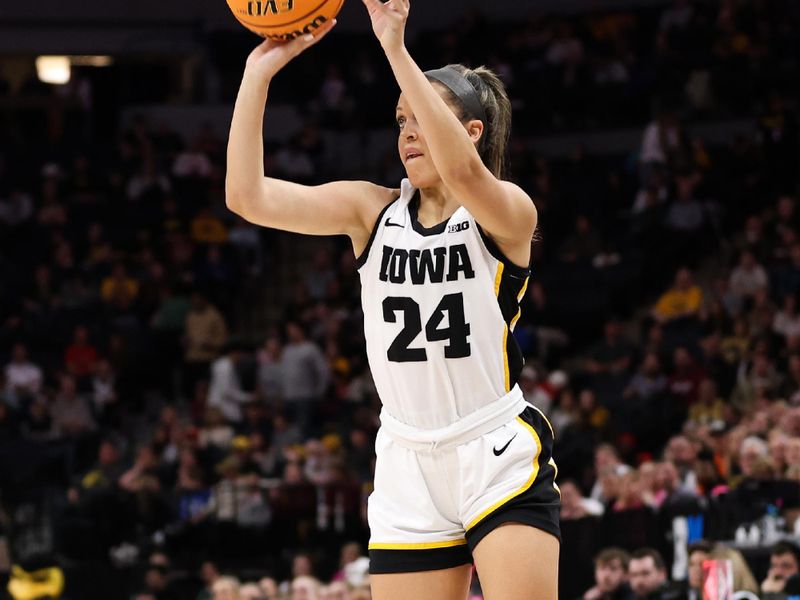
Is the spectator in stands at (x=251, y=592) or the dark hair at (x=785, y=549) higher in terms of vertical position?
the dark hair at (x=785, y=549)

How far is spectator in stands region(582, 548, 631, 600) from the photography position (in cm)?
912

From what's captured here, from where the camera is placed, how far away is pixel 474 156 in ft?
13.5

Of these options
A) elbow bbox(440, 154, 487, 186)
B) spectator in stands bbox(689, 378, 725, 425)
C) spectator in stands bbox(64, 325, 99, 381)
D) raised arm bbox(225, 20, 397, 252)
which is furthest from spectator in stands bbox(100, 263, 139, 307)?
elbow bbox(440, 154, 487, 186)

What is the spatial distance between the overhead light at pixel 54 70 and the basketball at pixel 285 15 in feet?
63.2

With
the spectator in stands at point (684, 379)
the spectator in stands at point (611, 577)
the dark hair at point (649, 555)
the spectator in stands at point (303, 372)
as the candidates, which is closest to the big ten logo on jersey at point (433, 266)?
the spectator in stands at point (611, 577)

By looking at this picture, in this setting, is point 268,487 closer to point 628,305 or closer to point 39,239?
point 628,305

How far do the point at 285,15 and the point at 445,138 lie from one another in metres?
0.65

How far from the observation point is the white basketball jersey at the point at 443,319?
436 centimetres

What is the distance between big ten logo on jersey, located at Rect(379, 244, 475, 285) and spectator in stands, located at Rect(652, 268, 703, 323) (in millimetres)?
11921

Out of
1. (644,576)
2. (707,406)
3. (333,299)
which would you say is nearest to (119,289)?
(333,299)

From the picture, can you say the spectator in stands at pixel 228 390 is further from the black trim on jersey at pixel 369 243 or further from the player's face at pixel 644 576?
the black trim on jersey at pixel 369 243

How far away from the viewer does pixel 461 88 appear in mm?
4445

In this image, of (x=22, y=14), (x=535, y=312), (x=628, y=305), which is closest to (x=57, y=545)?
(x=535, y=312)

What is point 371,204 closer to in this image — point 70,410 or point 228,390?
point 228,390
